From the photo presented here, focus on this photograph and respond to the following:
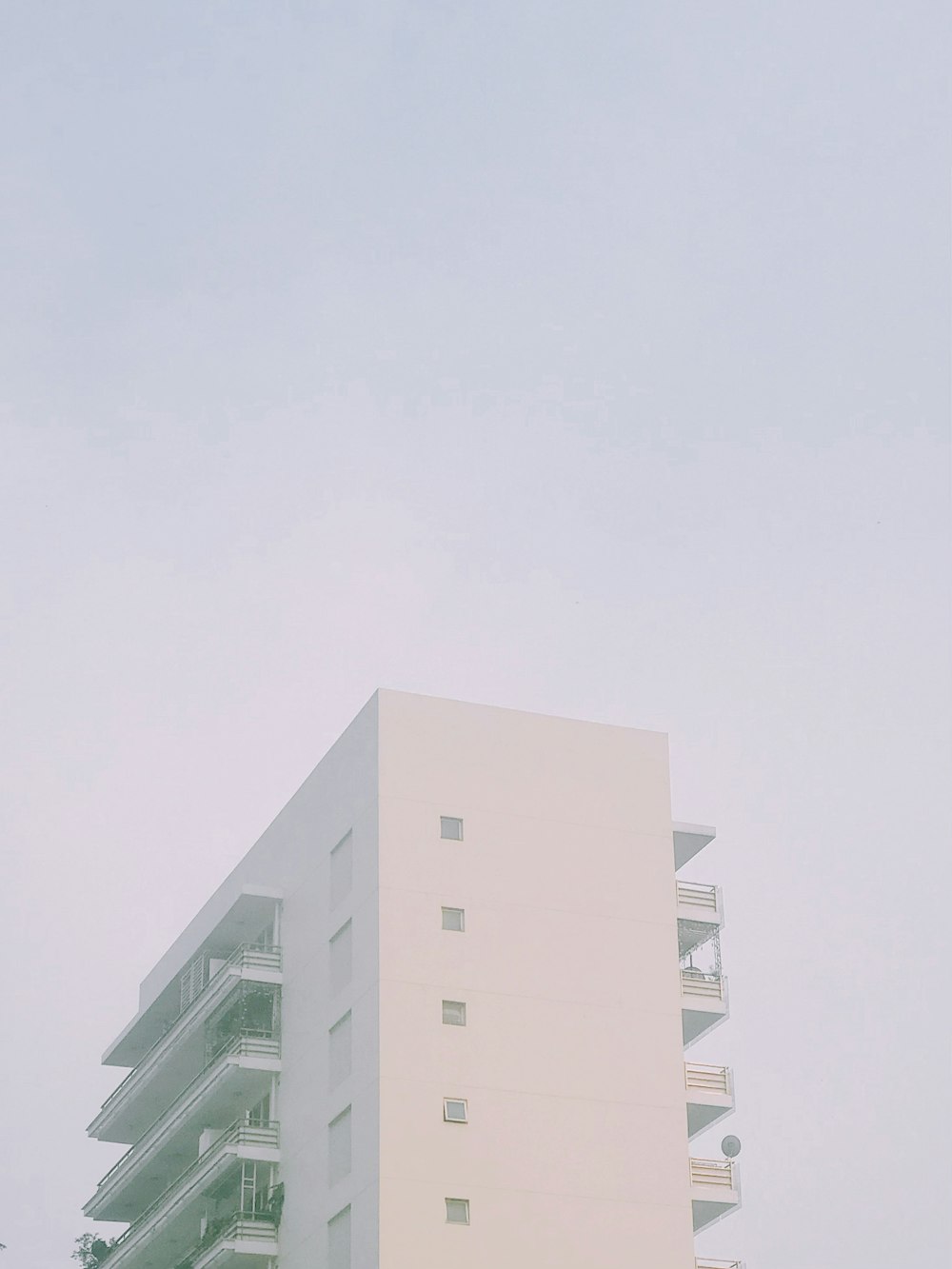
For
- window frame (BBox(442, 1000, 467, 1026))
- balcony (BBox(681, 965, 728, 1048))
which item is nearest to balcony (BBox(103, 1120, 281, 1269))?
window frame (BBox(442, 1000, 467, 1026))

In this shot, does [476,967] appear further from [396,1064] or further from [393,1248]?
[393,1248]

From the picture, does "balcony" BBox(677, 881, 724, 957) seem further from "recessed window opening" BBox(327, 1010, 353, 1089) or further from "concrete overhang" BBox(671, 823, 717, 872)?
"recessed window opening" BBox(327, 1010, 353, 1089)

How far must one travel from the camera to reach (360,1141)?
55.7 metres

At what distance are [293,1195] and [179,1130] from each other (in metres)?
10.7

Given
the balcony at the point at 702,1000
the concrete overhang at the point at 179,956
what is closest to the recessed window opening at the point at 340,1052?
the concrete overhang at the point at 179,956

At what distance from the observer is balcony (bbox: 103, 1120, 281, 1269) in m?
61.8

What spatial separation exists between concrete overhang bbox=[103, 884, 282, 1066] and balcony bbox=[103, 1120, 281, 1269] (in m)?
7.04

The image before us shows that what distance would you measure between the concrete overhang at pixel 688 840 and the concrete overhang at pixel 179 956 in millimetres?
12573

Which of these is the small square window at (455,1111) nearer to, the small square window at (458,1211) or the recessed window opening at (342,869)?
the small square window at (458,1211)

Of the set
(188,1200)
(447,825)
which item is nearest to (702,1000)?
(447,825)

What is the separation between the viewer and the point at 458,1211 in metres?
54.7

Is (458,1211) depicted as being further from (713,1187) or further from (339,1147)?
(713,1187)

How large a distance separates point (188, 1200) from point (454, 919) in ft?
48.2

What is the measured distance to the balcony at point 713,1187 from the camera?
193ft
